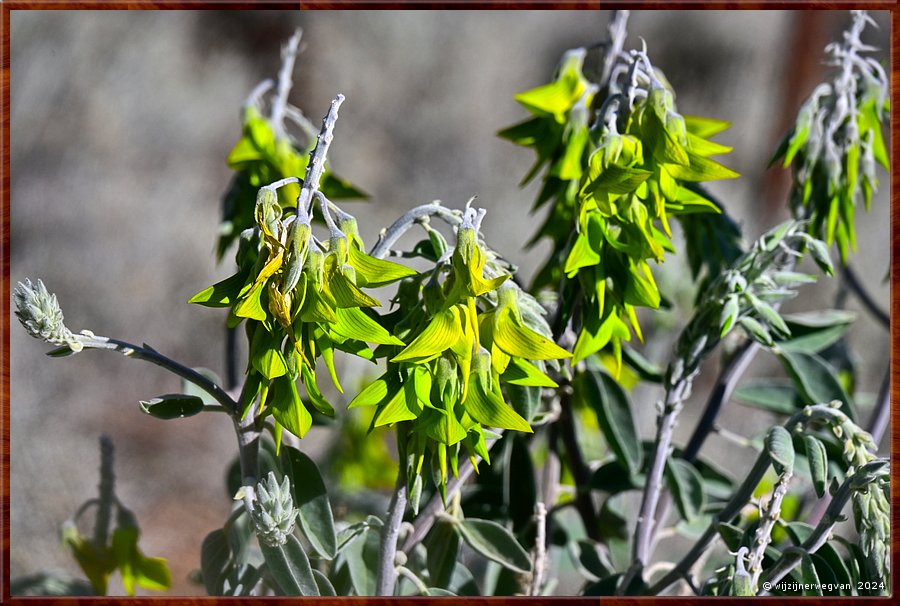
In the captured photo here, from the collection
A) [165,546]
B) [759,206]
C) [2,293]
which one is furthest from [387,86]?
[2,293]

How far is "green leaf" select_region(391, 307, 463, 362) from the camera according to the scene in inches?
23.1

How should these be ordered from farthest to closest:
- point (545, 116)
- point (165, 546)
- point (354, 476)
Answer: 1. point (165, 546)
2. point (354, 476)
3. point (545, 116)

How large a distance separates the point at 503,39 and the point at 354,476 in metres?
2.02

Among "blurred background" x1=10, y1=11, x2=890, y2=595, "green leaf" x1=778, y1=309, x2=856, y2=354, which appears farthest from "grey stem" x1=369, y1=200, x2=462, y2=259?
"blurred background" x1=10, y1=11, x2=890, y2=595

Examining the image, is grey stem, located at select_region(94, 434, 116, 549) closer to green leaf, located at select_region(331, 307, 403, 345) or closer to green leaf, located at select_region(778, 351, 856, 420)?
green leaf, located at select_region(331, 307, 403, 345)

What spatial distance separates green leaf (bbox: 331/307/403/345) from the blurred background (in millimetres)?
1583

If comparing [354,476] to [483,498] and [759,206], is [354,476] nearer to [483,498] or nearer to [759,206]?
[483,498]

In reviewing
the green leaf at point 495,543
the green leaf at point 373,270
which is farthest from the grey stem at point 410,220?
the green leaf at point 495,543

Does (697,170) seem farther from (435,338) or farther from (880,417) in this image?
(880,417)

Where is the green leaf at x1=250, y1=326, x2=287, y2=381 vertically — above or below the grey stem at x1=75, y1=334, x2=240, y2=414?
above

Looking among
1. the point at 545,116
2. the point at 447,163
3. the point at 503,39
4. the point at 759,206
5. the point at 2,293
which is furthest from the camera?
the point at 503,39

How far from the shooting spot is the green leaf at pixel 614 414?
0.92m

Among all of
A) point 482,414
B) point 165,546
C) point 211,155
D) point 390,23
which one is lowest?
point 165,546

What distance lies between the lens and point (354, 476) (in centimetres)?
139
